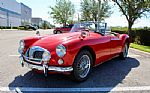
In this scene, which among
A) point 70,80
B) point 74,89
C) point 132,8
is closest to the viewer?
point 74,89

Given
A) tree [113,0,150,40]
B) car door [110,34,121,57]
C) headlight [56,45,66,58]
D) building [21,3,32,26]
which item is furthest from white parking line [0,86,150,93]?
building [21,3,32,26]

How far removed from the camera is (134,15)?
865 inches

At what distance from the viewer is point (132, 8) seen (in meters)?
21.9

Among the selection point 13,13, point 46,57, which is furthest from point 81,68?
point 13,13

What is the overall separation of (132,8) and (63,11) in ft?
129

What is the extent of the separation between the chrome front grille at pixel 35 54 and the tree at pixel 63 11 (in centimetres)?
5496

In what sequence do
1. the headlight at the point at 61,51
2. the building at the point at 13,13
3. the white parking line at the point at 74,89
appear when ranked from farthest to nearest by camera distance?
the building at the point at 13,13 → the headlight at the point at 61,51 → the white parking line at the point at 74,89

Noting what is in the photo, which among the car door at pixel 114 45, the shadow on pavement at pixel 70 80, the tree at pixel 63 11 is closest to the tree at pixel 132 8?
the car door at pixel 114 45

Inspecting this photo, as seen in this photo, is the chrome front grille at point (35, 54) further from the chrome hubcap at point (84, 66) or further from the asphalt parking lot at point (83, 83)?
the chrome hubcap at point (84, 66)

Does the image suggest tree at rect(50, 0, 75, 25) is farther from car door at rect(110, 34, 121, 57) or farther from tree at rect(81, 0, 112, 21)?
car door at rect(110, 34, 121, 57)

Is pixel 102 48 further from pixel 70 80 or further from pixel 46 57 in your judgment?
pixel 46 57

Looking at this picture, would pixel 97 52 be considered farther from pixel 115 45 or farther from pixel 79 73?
pixel 115 45

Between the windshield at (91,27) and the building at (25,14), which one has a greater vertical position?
the building at (25,14)

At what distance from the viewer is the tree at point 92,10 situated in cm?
4350
